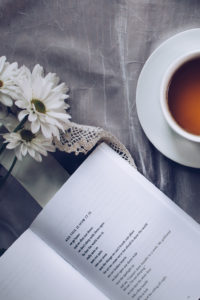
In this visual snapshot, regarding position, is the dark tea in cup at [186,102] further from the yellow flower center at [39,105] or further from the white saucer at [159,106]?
the yellow flower center at [39,105]

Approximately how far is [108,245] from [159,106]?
220 mm

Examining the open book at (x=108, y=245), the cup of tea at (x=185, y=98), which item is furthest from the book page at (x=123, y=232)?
the cup of tea at (x=185, y=98)

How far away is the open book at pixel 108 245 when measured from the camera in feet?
2.13

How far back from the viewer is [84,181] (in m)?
0.66

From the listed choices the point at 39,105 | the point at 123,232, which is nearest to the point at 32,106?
the point at 39,105

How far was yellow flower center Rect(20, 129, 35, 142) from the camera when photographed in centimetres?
61

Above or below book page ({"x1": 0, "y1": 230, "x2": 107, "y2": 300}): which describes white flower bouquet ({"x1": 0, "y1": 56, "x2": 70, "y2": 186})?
above

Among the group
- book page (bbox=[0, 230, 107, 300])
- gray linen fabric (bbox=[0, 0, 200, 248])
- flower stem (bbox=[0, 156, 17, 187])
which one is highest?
gray linen fabric (bbox=[0, 0, 200, 248])

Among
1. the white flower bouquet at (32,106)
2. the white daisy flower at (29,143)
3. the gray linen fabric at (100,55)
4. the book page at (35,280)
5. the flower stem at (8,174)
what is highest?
the gray linen fabric at (100,55)

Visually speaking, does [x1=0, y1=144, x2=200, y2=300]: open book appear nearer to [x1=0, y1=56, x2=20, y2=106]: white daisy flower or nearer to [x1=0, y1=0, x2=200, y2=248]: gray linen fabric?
[x1=0, y1=0, x2=200, y2=248]: gray linen fabric

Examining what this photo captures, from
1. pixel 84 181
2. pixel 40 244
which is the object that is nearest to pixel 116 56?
pixel 84 181

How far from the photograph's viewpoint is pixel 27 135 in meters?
0.62

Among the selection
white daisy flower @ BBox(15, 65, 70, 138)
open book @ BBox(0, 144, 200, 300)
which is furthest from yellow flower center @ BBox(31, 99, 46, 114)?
open book @ BBox(0, 144, 200, 300)

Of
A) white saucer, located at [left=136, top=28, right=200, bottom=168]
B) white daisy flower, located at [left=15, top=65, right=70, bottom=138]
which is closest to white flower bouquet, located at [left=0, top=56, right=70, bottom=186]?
white daisy flower, located at [left=15, top=65, right=70, bottom=138]
